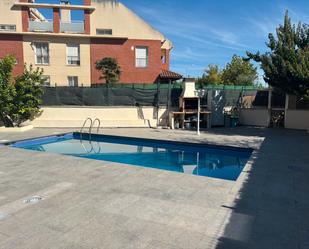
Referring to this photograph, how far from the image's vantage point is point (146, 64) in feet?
75.5

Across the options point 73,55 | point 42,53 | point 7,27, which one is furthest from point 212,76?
point 7,27

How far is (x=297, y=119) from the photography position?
15.3 m

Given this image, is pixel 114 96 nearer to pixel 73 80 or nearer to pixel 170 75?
pixel 73 80

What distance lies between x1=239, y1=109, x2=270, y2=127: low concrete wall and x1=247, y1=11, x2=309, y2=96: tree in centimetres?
272

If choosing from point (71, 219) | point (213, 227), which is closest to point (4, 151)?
point (71, 219)

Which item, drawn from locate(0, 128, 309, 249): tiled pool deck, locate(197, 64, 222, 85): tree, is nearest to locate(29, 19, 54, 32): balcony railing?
locate(0, 128, 309, 249): tiled pool deck

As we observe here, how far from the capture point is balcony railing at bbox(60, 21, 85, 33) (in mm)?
22062

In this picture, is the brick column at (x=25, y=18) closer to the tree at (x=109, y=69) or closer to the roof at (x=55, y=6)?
the roof at (x=55, y=6)

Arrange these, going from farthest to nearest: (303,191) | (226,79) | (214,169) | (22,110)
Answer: (226,79) < (22,110) < (214,169) < (303,191)

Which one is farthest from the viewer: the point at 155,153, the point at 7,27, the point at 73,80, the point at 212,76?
the point at 212,76

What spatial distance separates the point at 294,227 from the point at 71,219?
3286 millimetres

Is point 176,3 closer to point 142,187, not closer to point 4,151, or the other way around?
point 4,151

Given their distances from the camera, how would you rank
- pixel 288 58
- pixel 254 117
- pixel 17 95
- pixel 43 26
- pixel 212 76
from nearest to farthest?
pixel 288 58
pixel 17 95
pixel 254 117
pixel 43 26
pixel 212 76

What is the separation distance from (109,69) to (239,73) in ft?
77.4
